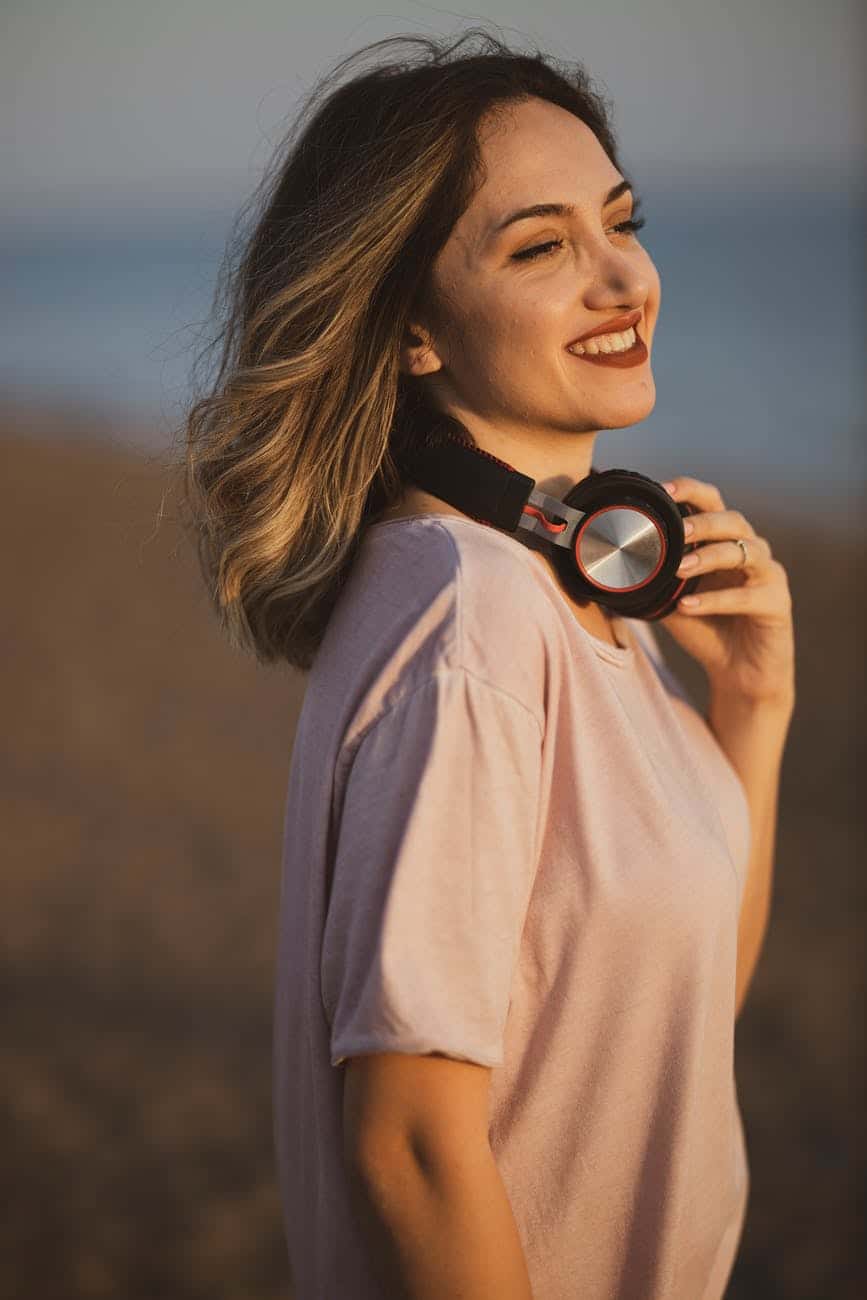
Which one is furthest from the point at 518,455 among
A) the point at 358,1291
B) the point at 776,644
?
the point at 358,1291

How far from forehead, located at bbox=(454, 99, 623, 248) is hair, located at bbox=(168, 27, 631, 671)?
0.06 feet

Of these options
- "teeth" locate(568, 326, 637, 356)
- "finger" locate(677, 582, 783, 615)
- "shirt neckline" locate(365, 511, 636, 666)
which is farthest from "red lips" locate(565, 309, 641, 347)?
"finger" locate(677, 582, 783, 615)

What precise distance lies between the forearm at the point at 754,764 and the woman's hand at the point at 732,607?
23mm

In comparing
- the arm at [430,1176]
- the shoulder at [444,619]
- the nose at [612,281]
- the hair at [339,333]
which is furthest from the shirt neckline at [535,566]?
the arm at [430,1176]

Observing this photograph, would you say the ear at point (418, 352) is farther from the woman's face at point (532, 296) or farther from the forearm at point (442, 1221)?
the forearm at point (442, 1221)

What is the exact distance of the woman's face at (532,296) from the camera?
1652 millimetres

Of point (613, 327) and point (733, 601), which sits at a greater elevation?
point (613, 327)

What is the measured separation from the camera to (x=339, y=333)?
172 centimetres

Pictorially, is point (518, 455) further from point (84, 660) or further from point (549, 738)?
point (84, 660)

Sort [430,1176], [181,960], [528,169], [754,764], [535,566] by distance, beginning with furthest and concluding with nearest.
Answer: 1. [181,960]
2. [754,764]
3. [528,169]
4. [535,566]
5. [430,1176]

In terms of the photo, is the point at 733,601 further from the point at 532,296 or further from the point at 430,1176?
the point at 430,1176

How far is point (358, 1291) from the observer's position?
5.14 ft

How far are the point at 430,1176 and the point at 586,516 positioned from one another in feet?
2.75

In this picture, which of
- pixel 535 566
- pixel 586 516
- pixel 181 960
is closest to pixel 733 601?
pixel 586 516
